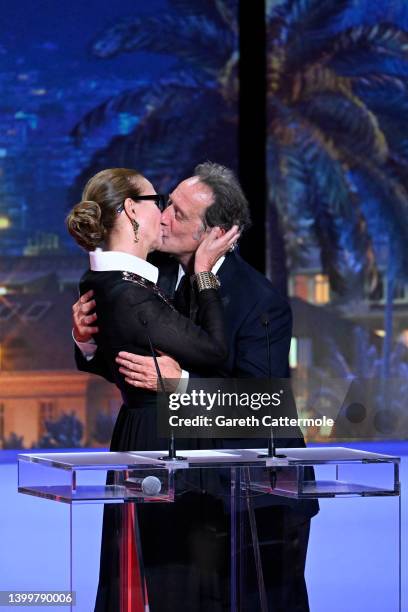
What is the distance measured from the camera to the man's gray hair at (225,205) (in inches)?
141

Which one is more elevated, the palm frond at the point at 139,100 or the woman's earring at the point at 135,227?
the palm frond at the point at 139,100

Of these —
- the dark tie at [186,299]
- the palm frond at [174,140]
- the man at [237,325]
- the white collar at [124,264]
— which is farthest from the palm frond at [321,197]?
the white collar at [124,264]

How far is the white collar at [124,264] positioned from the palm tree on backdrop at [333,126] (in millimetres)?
6096

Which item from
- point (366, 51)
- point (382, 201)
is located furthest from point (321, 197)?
point (366, 51)

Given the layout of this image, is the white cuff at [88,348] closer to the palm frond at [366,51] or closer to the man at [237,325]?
the man at [237,325]

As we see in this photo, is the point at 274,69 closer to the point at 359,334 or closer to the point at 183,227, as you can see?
the point at 359,334

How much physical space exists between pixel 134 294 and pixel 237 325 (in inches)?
15.3

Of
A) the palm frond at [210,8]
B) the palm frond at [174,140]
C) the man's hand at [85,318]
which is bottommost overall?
the man's hand at [85,318]

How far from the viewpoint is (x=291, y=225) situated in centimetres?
928

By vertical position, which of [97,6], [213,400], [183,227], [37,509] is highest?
A: [97,6]

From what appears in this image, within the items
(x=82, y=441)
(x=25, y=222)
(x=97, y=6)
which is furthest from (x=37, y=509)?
(x=97, y=6)

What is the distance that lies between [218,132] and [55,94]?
1.26m

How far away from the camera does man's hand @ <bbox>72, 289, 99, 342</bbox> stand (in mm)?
3379

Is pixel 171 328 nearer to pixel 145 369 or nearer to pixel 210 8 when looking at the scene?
pixel 145 369
